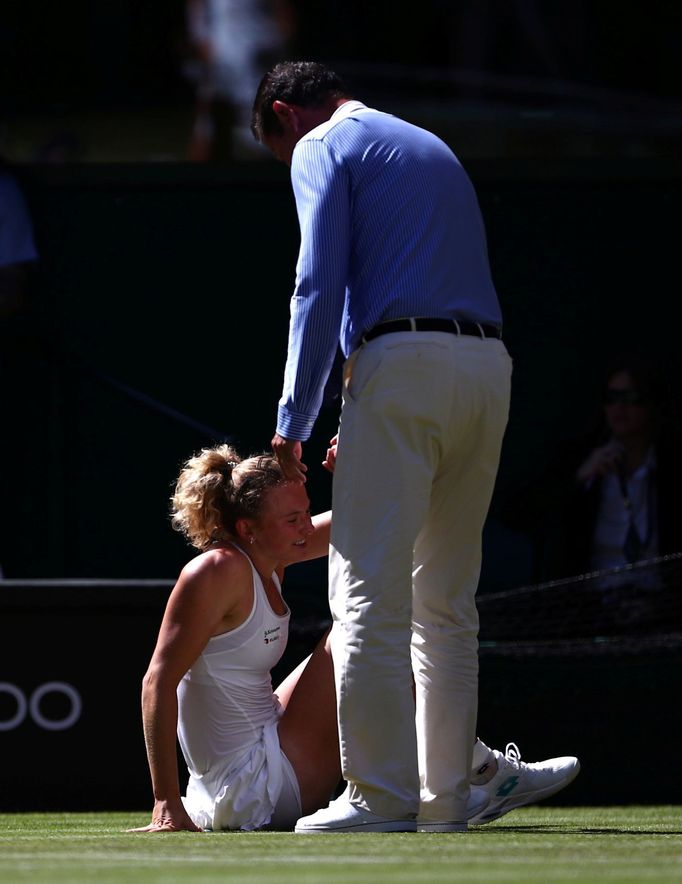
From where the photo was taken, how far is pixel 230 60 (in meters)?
12.7

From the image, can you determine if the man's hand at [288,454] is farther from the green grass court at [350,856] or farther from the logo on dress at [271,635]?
the green grass court at [350,856]

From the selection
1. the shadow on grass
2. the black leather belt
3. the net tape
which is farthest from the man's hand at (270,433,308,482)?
the net tape

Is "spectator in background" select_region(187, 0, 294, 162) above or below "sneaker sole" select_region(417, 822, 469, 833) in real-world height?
above

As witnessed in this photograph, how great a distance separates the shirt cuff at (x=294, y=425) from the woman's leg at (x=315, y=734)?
2.00ft

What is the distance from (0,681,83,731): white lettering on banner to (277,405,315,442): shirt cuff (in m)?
1.72

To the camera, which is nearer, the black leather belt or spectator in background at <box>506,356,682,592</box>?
the black leather belt

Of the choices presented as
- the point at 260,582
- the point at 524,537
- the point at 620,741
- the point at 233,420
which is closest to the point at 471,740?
the point at 260,582

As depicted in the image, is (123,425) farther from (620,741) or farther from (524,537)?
(620,741)

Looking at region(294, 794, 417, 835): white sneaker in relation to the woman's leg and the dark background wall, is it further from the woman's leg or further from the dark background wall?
the dark background wall

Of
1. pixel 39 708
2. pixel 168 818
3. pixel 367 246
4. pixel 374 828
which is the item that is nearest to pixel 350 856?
pixel 374 828

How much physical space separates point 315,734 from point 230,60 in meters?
9.11

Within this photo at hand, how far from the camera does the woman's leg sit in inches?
165

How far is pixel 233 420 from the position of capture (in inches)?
263

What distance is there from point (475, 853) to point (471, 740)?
0.63 meters
